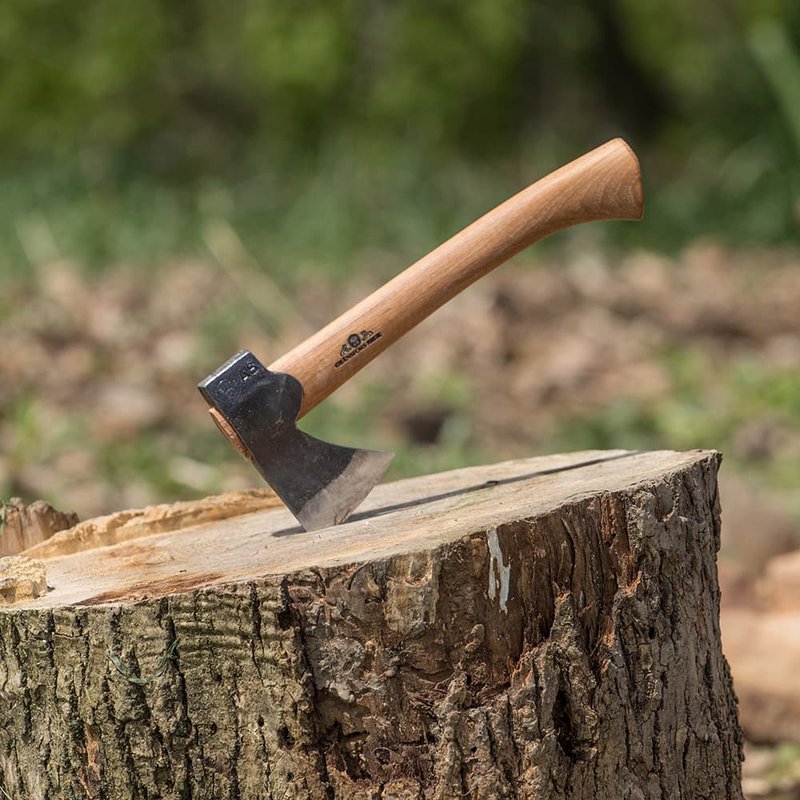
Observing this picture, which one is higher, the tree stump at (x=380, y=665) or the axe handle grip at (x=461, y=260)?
the axe handle grip at (x=461, y=260)

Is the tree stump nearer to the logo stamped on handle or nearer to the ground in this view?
the logo stamped on handle

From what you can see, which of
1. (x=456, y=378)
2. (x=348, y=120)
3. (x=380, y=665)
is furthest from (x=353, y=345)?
(x=348, y=120)

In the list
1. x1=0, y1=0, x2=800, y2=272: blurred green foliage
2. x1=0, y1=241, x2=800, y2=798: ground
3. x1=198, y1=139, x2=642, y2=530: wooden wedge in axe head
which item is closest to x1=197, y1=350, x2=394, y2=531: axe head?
x1=198, y1=139, x2=642, y2=530: wooden wedge in axe head

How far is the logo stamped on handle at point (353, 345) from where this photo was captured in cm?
209

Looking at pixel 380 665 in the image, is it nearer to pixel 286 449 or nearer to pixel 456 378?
pixel 286 449

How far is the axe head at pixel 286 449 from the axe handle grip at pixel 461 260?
0.16ft

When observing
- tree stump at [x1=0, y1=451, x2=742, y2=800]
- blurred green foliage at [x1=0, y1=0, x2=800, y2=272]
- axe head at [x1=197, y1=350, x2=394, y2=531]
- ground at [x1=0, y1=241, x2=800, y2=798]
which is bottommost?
tree stump at [x1=0, y1=451, x2=742, y2=800]

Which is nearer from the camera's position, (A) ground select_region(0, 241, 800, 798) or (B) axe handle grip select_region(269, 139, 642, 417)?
(B) axe handle grip select_region(269, 139, 642, 417)

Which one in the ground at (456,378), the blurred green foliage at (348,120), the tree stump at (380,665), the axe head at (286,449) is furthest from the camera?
the blurred green foliage at (348,120)

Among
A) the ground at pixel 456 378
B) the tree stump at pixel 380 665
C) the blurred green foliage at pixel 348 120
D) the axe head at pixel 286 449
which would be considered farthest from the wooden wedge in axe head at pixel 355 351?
the blurred green foliage at pixel 348 120

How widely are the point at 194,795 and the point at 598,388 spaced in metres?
3.87

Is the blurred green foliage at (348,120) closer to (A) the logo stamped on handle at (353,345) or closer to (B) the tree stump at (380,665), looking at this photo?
(A) the logo stamped on handle at (353,345)

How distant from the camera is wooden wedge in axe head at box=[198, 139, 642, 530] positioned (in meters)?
2.05

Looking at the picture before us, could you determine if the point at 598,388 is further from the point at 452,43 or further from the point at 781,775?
the point at 452,43
